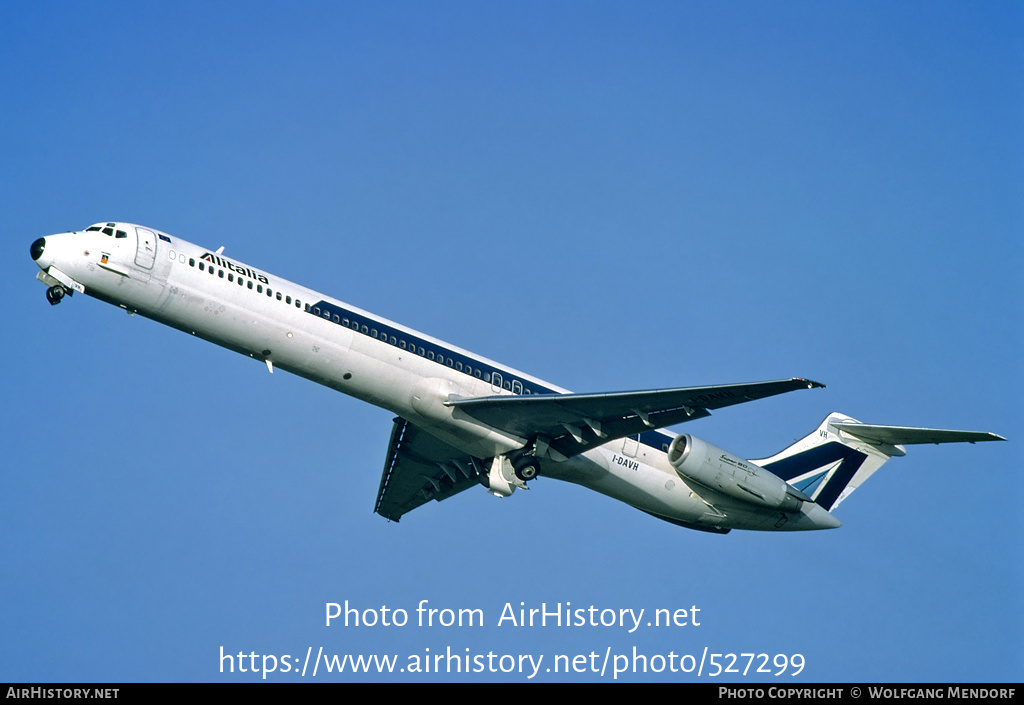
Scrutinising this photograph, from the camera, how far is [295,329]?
28516mm

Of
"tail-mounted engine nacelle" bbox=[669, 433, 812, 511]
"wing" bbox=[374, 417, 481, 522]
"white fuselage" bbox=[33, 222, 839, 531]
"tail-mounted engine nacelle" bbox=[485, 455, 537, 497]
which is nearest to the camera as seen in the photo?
"white fuselage" bbox=[33, 222, 839, 531]

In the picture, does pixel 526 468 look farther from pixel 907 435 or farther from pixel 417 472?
pixel 907 435

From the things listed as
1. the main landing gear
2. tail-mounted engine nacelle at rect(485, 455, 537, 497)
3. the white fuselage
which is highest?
the white fuselage

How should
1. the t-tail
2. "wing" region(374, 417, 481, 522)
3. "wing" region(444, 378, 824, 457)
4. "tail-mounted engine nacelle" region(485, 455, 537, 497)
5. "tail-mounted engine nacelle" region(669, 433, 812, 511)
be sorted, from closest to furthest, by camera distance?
1. "wing" region(444, 378, 824, 457)
2. "tail-mounted engine nacelle" region(485, 455, 537, 497)
3. "tail-mounted engine nacelle" region(669, 433, 812, 511)
4. the t-tail
5. "wing" region(374, 417, 481, 522)

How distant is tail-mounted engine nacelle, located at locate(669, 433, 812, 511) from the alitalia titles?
12314mm

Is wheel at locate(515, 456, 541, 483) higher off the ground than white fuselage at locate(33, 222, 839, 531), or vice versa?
white fuselage at locate(33, 222, 839, 531)

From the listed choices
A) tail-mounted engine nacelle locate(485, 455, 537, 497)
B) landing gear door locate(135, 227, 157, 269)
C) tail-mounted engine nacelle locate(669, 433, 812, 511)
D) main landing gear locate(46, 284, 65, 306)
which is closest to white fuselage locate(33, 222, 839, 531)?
landing gear door locate(135, 227, 157, 269)

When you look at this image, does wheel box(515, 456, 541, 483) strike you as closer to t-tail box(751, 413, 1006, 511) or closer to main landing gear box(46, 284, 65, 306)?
t-tail box(751, 413, 1006, 511)

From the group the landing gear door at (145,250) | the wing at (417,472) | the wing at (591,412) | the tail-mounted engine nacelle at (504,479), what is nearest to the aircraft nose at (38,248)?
the landing gear door at (145,250)

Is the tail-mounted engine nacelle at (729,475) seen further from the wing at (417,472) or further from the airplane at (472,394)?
the wing at (417,472)

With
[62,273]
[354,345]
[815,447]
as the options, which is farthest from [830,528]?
[62,273]

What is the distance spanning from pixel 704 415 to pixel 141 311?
46.7 feet

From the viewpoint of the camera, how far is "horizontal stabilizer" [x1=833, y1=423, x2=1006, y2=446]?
2784 centimetres
